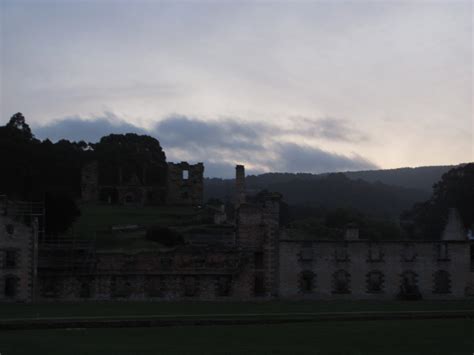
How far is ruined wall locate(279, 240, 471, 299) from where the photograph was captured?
51.8 meters

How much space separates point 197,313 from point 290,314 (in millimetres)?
3770

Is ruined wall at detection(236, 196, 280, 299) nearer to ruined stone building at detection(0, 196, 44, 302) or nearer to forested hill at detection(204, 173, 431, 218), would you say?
ruined stone building at detection(0, 196, 44, 302)

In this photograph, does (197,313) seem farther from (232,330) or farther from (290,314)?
(232,330)

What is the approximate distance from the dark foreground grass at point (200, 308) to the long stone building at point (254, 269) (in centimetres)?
308

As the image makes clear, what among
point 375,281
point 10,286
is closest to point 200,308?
point 10,286

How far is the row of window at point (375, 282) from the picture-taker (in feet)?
170

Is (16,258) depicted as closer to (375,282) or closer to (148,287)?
(148,287)

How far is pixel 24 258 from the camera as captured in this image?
5006 cm

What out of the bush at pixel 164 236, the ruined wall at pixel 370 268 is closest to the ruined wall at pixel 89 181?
the bush at pixel 164 236

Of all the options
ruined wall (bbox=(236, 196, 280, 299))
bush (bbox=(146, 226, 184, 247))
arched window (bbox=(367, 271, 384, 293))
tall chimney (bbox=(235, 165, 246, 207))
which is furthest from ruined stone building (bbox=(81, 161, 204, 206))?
arched window (bbox=(367, 271, 384, 293))

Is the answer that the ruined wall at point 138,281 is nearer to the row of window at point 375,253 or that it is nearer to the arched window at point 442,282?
the row of window at point 375,253

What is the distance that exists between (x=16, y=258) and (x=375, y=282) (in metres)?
19.3

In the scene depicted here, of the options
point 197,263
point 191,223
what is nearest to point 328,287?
point 197,263

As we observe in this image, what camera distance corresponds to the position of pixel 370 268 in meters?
52.2
